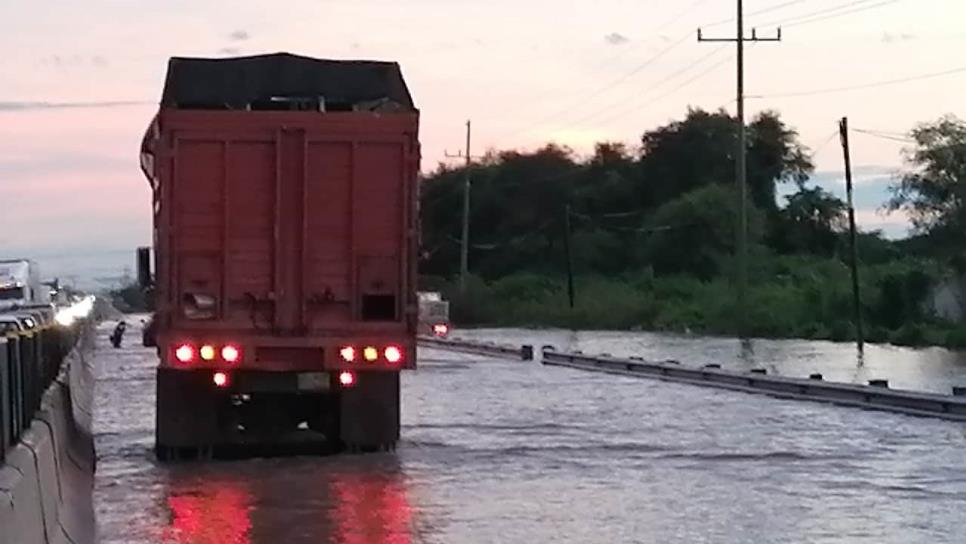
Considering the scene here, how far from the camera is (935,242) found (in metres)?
76.9

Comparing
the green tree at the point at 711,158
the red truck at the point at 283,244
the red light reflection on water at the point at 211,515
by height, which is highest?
the green tree at the point at 711,158

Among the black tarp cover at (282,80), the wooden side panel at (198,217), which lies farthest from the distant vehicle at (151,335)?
the black tarp cover at (282,80)

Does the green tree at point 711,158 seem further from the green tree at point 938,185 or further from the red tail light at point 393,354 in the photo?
the red tail light at point 393,354

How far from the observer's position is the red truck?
64.2ft

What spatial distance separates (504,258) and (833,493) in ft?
355

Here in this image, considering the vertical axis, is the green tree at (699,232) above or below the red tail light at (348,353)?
above

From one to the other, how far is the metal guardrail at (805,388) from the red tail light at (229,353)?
34.4 ft

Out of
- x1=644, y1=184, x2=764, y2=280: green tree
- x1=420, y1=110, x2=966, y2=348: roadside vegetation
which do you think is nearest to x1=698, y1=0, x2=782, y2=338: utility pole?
x1=420, y1=110, x2=966, y2=348: roadside vegetation

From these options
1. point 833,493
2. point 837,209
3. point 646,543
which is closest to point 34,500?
point 646,543

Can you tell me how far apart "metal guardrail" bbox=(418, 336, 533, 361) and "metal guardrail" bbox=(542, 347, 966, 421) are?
5592 mm

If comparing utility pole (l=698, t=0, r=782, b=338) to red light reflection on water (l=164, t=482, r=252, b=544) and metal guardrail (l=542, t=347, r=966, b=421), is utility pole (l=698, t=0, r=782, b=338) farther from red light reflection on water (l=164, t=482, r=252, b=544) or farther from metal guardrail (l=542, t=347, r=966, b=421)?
red light reflection on water (l=164, t=482, r=252, b=544)

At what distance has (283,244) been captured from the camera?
19781 millimetres

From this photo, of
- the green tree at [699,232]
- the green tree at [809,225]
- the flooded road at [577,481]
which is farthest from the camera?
the green tree at [809,225]

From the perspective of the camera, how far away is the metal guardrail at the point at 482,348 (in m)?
49.8
